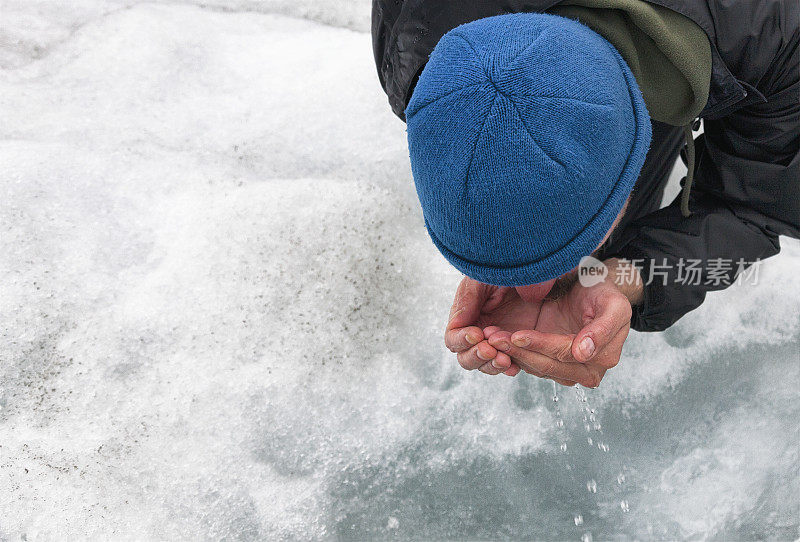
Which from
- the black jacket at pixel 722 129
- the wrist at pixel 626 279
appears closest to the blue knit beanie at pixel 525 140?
the black jacket at pixel 722 129

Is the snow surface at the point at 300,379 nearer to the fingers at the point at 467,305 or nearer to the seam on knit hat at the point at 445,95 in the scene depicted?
the fingers at the point at 467,305

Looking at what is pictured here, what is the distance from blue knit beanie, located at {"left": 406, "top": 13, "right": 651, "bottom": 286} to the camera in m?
0.82

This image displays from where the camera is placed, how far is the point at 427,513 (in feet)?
5.15

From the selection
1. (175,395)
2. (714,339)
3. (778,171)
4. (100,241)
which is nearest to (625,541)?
(714,339)

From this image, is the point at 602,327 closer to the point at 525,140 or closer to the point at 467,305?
the point at 467,305

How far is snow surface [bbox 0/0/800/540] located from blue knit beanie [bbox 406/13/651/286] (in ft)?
2.85

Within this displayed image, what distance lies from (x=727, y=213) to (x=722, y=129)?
189 millimetres

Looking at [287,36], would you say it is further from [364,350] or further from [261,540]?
[261,540]

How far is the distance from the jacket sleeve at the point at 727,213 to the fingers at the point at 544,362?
0.90 ft

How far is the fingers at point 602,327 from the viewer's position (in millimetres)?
1144

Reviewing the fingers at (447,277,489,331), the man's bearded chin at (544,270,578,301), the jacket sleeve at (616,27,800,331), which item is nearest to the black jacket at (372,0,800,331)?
the jacket sleeve at (616,27,800,331)

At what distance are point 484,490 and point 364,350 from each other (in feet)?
1.60

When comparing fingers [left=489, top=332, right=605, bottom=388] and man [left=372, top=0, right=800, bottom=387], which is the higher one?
man [left=372, top=0, right=800, bottom=387]

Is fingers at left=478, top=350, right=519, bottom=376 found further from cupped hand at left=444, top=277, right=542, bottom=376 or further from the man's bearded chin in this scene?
the man's bearded chin
